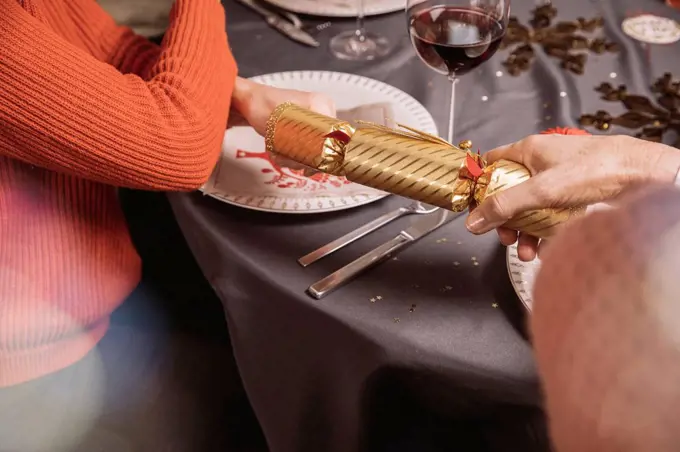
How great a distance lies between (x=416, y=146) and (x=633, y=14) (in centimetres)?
63

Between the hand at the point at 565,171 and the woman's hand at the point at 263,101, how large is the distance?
0.82 ft

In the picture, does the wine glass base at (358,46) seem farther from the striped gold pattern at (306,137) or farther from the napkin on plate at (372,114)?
the striped gold pattern at (306,137)

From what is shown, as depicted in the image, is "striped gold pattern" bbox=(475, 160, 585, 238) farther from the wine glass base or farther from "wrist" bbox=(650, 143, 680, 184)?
the wine glass base

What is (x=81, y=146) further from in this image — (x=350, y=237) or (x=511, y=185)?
(x=511, y=185)

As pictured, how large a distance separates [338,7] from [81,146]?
1.89ft

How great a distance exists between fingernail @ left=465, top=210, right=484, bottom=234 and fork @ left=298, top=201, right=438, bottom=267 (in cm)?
14

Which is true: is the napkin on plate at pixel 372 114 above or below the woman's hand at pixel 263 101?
below

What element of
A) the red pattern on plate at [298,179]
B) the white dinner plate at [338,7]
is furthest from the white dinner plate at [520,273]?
the white dinner plate at [338,7]

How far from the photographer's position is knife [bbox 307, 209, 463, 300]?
0.62 metres

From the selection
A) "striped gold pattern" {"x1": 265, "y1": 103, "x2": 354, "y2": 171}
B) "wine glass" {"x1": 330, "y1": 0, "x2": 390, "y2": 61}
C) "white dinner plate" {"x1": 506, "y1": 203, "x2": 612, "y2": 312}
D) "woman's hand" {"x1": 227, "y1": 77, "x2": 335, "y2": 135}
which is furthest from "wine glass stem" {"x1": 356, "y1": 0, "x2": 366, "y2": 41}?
"white dinner plate" {"x1": 506, "y1": 203, "x2": 612, "y2": 312}

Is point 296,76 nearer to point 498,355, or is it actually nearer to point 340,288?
point 340,288

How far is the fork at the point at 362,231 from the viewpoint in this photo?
652mm

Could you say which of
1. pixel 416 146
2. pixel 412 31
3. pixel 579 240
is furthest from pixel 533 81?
pixel 579 240

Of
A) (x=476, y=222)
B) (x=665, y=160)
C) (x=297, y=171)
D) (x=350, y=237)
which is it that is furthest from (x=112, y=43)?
(x=665, y=160)
